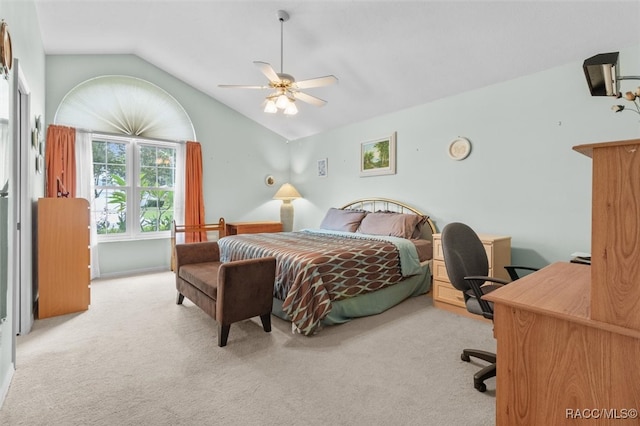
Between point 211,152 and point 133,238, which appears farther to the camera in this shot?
point 211,152

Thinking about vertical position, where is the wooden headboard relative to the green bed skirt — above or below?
above

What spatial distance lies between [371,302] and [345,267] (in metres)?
0.50

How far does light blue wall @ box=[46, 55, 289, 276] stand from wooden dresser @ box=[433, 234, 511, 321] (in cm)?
383

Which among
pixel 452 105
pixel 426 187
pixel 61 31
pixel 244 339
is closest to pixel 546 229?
pixel 426 187

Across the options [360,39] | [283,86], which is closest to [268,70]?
[283,86]

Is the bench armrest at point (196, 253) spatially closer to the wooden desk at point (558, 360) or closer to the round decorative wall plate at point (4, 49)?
the round decorative wall plate at point (4, 49)

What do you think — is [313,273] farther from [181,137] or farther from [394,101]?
[181,137]

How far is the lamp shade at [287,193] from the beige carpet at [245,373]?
3.21 meters

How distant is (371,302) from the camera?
2.98 meters

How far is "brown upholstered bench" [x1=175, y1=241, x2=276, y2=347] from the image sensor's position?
232 cm

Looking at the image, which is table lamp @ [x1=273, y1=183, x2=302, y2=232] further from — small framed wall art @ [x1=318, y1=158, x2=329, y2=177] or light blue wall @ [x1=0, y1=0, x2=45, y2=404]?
light blue wall @ [x1=0, y1=0, x2=45, y2=404]

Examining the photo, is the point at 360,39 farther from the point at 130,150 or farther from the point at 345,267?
the point at 130,150

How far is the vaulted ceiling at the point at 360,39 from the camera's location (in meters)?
2.56

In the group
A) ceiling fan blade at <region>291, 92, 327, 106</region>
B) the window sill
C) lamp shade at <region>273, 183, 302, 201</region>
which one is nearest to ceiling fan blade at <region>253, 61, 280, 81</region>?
ceiling fan blade at <region>291, 92, 327, 106</region>
